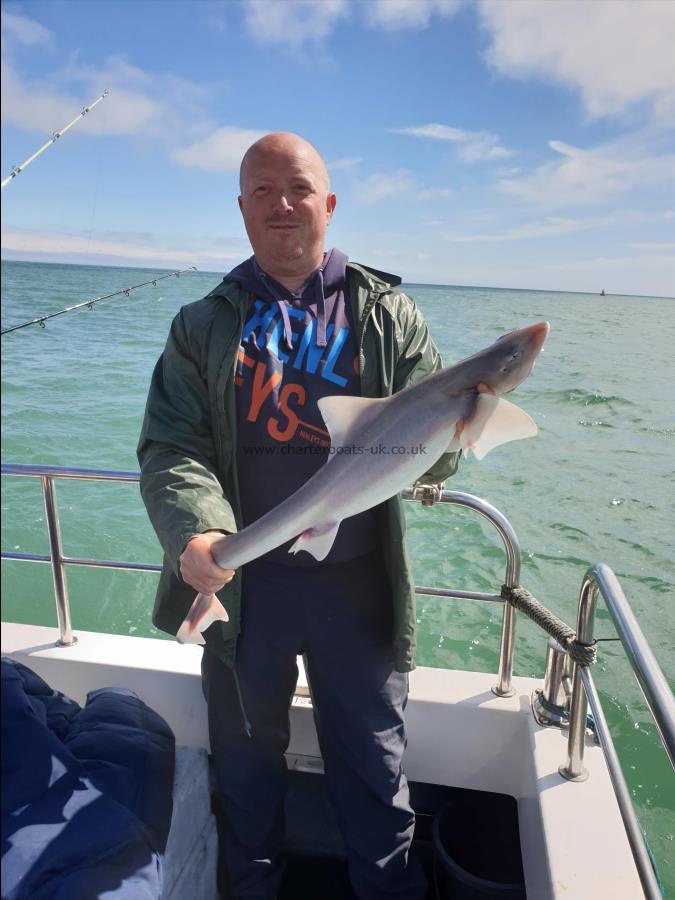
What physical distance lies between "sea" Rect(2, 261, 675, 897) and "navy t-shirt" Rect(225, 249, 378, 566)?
76cm

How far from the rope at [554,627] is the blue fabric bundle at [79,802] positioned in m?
1.35

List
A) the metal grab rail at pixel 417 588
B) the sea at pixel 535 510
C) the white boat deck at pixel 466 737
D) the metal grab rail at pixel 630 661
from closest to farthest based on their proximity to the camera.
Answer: the metal grab rail at pixel 630 661
the white boat deck at pixel 466 737
the metal grab rail at pixel 417 588
the sea at pixel 535 510

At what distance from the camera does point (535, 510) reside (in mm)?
8680

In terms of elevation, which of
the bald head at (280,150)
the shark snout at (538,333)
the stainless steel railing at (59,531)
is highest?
the bald head at (280,150)

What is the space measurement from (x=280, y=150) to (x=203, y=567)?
1361 millimetres

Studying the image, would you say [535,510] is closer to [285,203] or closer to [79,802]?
[285,203]

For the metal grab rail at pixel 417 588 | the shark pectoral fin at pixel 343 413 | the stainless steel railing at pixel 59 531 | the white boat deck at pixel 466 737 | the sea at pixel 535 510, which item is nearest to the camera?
the shark pectoral fin at pixel 343 413

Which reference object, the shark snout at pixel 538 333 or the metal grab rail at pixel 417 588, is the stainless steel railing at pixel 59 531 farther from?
the shark snout at pixel 538 333

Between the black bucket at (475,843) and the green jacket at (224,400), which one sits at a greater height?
the green jacket at (224,400)

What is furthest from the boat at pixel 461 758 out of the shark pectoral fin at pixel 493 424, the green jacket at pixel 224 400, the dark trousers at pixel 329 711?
the shark pectoral fin at pixel 493 424

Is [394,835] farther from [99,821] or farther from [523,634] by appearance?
[523,634]

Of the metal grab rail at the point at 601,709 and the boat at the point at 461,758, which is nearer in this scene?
the metal grab rail at the point at 601,709

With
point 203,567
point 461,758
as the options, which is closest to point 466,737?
point 461,758

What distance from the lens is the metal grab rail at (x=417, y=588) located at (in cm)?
236
